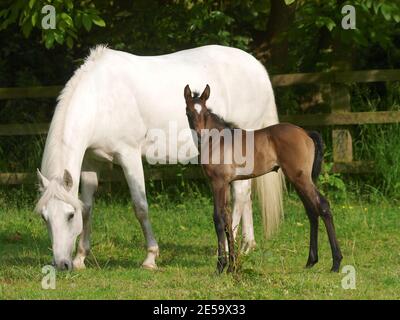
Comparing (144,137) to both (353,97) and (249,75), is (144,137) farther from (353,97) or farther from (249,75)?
(353,97)

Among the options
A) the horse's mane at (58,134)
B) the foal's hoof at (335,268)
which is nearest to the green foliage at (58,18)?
the horse's mane at (58,134)

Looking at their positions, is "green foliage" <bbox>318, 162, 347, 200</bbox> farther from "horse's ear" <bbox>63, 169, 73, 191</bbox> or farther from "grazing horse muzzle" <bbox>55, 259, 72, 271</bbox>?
"grazing horse muzzle" <bbox>55, 259, 72, 271</bbox>

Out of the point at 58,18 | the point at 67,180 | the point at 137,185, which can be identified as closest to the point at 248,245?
the point at 137,185

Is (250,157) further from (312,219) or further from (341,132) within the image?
(341,132)

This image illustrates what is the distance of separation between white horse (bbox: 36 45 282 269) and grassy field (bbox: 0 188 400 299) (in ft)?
1.06

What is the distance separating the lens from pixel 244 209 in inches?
316

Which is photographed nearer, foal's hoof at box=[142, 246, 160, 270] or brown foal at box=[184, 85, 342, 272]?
brown foal at box=[184, 85, 342, 272]

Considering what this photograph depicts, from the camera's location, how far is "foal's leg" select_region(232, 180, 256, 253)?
7.84 metres

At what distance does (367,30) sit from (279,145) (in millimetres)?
3852

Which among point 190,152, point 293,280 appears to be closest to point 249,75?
point 190,152

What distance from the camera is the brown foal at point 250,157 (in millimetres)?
6270

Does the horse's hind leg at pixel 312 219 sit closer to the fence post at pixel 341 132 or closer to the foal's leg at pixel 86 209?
the foal's leg at pixel 86 209

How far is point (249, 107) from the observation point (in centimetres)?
826

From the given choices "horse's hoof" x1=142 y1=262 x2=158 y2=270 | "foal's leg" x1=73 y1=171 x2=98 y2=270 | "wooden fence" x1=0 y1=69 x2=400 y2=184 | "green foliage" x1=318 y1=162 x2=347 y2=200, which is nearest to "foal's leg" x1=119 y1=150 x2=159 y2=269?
"horse's hoof" x1=142 y1=262 x2=158 y2=270
